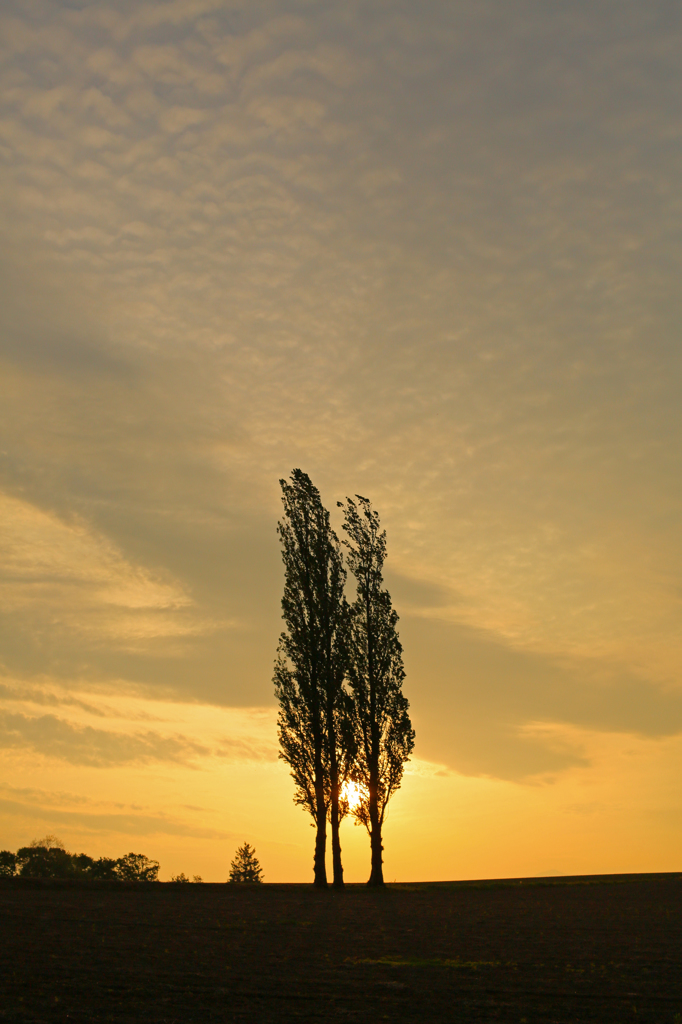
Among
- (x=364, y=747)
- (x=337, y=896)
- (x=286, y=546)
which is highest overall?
(x=286, y=546)

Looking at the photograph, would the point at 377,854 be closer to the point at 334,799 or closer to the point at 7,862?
the point at 334,799

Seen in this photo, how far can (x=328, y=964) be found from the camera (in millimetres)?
12898

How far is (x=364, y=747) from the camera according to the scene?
38750 millimetres

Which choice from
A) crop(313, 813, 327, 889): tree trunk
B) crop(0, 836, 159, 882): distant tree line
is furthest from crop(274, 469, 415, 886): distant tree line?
crop(0, 836, 159, 882): distant tree line

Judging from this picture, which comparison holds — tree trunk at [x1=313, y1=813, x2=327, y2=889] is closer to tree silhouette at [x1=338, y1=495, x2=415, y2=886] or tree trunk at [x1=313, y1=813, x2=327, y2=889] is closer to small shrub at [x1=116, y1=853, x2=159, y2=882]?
tree silhouette at [x1=338, y1=495, x2=415, y2=886]

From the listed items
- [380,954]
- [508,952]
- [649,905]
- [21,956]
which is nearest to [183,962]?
[21,956]

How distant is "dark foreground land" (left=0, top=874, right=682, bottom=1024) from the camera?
373 inches

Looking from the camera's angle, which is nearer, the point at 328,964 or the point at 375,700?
the point at 328,964

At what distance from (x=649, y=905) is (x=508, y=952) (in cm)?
1356

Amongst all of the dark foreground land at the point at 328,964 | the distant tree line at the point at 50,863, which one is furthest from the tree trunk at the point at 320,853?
the distant tree line at the point at 50,863

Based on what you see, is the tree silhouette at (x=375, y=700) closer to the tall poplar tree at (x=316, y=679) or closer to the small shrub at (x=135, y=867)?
the tall poplar tree at (x=316, y=679)

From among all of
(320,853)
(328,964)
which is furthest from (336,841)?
(328,964)

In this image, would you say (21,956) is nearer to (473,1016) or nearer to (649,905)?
(473,1016)

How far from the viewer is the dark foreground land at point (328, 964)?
9.48 metres
